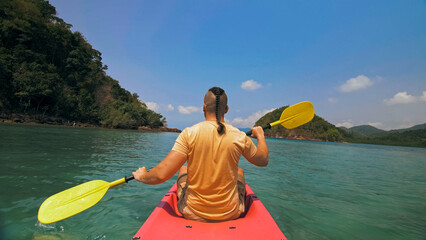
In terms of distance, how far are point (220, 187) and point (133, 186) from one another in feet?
12.5

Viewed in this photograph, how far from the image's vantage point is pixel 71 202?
98.2 inches

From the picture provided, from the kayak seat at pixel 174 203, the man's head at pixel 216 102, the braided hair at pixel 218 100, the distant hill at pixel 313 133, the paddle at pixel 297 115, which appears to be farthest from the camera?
the distant hill at pixel 313 133

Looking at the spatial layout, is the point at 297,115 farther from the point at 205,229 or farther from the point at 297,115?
the point at 205,229

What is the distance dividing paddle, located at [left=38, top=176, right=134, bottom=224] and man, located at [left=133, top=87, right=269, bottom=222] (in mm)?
835

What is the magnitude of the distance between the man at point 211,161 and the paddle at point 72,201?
0.84 meters

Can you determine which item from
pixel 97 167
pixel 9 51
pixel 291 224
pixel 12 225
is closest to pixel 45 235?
pixel 12 225

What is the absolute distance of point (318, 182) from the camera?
6.82 meters

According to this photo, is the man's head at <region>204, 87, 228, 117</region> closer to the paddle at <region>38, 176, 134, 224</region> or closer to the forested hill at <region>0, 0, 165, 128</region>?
the paddle at <region>38, 176, 134, 224</region>

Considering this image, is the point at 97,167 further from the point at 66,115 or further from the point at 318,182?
the point at 66,115

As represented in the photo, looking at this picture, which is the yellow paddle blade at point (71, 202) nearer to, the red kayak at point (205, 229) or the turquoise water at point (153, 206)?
the turquoise water at point (153, 206)

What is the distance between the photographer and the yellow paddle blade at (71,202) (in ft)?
7.47

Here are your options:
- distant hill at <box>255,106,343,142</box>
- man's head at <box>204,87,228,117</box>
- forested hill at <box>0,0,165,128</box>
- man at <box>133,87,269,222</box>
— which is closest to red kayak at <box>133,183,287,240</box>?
man at <box>133,87,269,222</box>

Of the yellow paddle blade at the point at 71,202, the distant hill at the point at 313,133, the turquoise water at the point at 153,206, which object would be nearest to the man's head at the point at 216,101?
the yellow paddle blade at the point at 71,202

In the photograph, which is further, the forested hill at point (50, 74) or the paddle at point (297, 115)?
the forested hill at point (50, 74)
